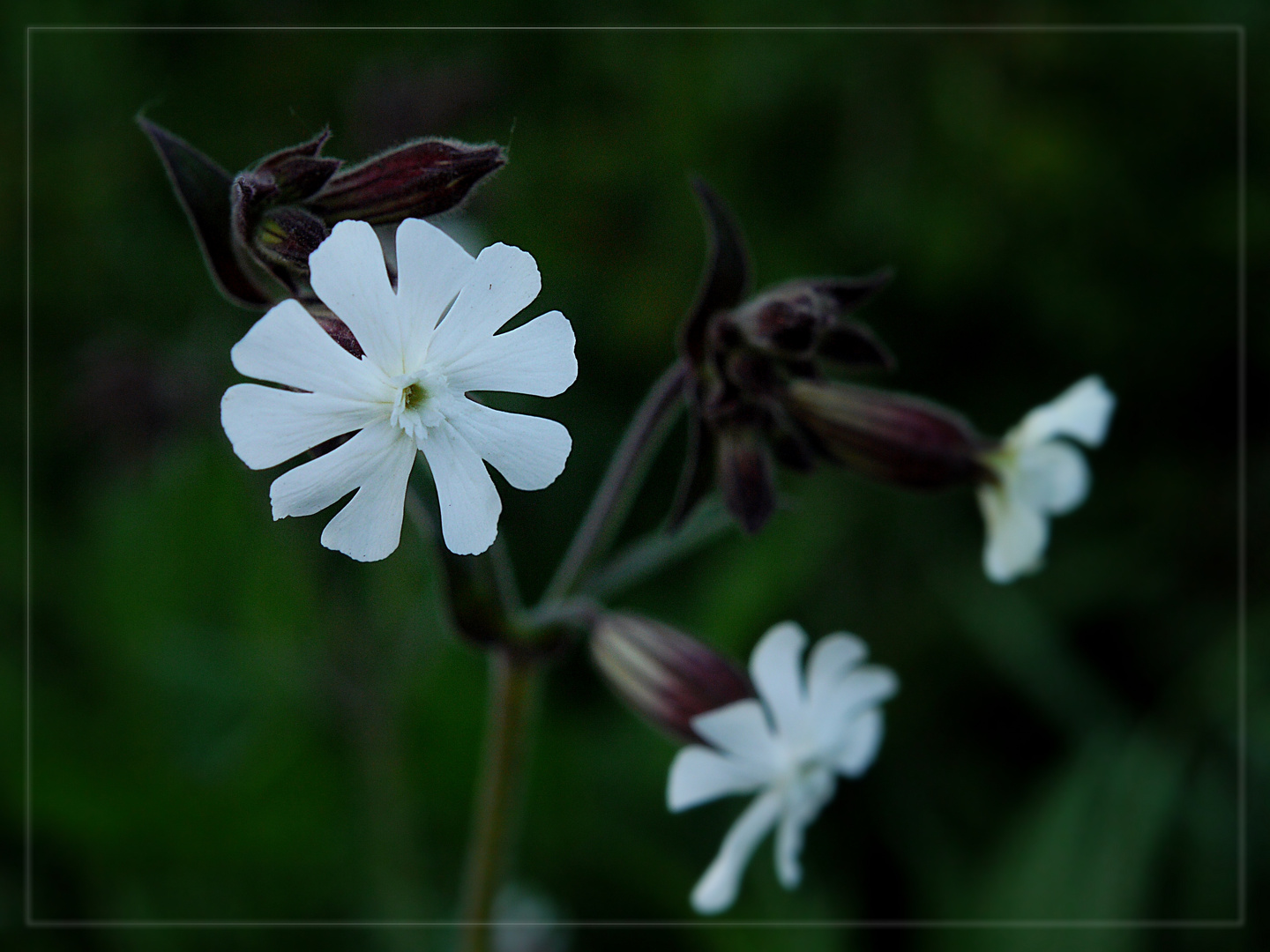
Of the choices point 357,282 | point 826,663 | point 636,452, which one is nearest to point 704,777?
point 826,663

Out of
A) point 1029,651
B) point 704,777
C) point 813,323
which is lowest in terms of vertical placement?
point 1029,651

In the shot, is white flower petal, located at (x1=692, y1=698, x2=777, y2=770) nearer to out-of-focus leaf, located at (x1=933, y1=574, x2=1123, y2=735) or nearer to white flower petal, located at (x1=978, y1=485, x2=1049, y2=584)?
white flower petal, located at (x1=978, y1=485, x2=1049, y2=584)

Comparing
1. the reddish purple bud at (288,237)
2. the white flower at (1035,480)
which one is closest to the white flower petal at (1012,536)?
the white flower at (1035,480)

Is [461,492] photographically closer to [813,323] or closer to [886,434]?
[813,323]

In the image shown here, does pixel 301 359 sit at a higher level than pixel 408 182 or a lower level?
lower

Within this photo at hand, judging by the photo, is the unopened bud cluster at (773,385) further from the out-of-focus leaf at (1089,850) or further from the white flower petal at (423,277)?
the out-of-focus leaf at (1089,850)

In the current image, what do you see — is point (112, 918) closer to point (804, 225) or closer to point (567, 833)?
point (567, 833)
